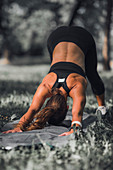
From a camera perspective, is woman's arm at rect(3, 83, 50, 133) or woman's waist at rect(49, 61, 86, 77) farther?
woman's waist at rect(49, 61, 86, 77)

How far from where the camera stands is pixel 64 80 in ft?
10.6

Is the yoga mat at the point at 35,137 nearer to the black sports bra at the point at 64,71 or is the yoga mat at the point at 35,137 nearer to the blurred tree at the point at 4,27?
the black sports bra at the point at 64,71

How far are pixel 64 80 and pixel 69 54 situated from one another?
0.56 m

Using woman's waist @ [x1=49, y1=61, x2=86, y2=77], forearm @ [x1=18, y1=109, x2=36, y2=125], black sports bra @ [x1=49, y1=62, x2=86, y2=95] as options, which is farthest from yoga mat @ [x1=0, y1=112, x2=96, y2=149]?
woman's waist @ [x1=49, y1=61, x2=86, y2=77]

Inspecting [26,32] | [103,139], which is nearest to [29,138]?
[103,139]

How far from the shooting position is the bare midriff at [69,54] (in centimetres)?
356

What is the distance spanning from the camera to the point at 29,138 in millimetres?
2887

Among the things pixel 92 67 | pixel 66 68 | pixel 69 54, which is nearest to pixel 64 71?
pixel 66 68

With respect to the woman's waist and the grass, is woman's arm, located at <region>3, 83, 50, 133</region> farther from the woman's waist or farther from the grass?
the grass

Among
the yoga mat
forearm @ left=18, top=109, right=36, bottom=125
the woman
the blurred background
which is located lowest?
the yoga mat

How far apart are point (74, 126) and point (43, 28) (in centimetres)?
2265

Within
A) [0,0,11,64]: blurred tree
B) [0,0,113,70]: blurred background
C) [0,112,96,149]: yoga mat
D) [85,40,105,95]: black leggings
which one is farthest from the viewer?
[0,0,11,64]: blurred tree

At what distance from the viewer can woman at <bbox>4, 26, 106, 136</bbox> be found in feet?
10.00

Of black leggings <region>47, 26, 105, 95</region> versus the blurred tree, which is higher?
the blurred tree
